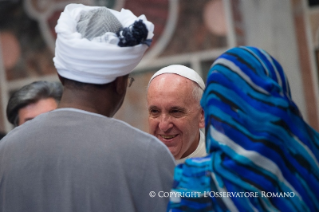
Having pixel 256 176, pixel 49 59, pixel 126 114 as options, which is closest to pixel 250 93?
pixel 256 176

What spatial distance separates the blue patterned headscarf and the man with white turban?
0.16 metres

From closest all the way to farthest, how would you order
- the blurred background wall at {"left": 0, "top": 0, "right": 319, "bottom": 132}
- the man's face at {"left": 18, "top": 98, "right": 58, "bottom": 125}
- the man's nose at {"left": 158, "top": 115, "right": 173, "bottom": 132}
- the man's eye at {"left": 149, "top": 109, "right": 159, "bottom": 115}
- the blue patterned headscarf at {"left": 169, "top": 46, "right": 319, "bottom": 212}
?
the blue patterned headscarf at {"left": 169, "top": 46, "right": 319, "bottom": 212} < the man's nose at {"left": 158, "top": 115, "right": 173, "bottom": 132} < the man's eye at {"left": 149, "top": 109, "right": 159, "bottom": 115} < the man's face at {"left": 18, "top": 98, "right": 58, "bottom": 125} < the blurred background wall at {"left": 0, "top": 0, "right": 319, "bottom": 132}

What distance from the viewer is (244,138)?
2260 millimetres

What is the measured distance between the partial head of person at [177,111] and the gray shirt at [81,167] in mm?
1870

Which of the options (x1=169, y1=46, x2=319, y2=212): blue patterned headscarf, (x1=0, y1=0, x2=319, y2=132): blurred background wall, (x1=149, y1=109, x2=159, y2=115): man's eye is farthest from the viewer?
(x1=0, y1=0, x2=319, y2=132): blurred background wall

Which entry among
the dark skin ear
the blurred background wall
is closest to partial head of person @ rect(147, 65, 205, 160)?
the dark skin ear

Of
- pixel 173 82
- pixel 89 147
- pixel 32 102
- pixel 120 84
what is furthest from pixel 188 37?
pixel 89 147

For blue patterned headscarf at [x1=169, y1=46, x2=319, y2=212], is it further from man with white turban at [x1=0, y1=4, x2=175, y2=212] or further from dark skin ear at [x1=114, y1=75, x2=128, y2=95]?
dark skin ear at [x1=114, y1=75, x2=128, y2=95]

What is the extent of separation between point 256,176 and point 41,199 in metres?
0.86

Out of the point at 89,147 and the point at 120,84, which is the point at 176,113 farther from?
the point at 89,147

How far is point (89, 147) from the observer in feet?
7.54

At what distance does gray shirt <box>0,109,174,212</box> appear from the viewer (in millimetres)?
2268

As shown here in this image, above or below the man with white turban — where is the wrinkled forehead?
below

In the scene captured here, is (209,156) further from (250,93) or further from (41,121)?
(41,121)
